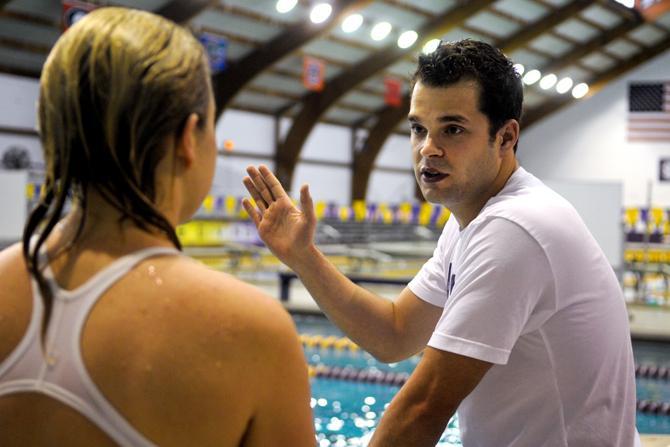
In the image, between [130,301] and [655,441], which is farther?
[655,441]

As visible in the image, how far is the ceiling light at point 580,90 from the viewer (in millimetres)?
21219

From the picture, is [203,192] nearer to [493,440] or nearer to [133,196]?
[133,196]

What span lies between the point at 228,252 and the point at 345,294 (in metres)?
10.3

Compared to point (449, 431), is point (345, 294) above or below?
above

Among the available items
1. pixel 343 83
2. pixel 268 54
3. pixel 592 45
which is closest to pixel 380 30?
pixel 343 83

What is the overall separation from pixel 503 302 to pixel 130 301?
0.75 m

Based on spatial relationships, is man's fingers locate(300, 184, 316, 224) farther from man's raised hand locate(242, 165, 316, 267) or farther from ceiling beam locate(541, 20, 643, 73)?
ceiling beam locate(541, 20, 643, 73)

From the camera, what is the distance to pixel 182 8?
1231 cm

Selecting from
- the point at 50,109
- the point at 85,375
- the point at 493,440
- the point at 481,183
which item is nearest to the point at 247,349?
the point at 85,375

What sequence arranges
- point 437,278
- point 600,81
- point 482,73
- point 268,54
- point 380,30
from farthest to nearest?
point 600,81 → point 380,30 → point 268,54 → point 437,278 → point 482,73

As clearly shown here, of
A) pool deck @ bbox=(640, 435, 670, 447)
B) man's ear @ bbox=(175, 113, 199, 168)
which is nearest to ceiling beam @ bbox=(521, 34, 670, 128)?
pool deck @ bbox=(640, 435, 670, 447)

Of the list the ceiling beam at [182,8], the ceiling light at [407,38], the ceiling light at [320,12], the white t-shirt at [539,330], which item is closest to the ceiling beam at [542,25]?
the ceiling light at [407,38]

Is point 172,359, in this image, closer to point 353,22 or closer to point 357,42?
point 353,22

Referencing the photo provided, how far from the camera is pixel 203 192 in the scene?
927mm
